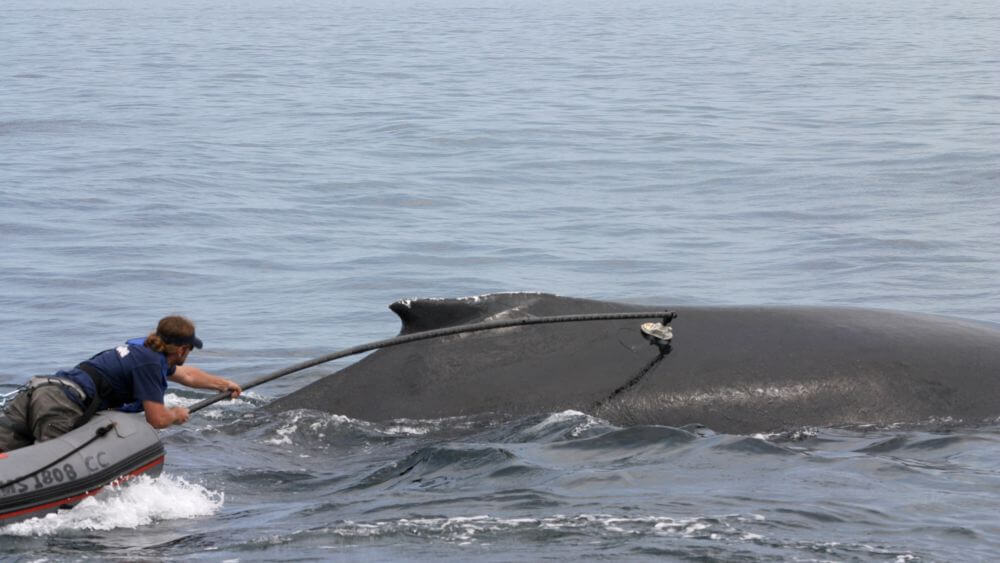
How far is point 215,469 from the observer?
8.56 m

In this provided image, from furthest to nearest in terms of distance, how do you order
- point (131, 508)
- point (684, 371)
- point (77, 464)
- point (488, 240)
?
1. point (488, 240)
2. point (684, 371)
3. point (131, 508)
4. point (77, 464)

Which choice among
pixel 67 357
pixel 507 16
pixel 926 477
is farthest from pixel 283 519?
pixel 507 16

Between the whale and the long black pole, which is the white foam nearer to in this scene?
the long black pole

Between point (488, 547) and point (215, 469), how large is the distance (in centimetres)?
225

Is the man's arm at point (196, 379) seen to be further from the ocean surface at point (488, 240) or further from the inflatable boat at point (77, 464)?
the inflatable boat at point (77, 464)

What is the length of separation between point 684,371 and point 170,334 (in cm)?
290

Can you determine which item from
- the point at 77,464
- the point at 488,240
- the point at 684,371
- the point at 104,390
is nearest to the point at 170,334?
the point at 104,390

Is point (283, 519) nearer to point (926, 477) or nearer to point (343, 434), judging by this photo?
point (343, 434)

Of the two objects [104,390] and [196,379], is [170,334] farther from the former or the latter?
[196,379]

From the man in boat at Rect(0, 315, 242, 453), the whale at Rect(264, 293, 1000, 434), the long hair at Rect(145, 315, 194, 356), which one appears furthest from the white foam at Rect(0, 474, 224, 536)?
the whale at Rect(264, 293, 1000, 434)

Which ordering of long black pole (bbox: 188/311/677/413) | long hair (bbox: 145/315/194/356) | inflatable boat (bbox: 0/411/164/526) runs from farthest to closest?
1. long black pole (bbox: 188/311/677/413)
2. long hair (bbox: 145/315/194/356)
3. inflatable boat (bbox: 0/411/164/526)

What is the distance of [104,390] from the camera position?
8070mm

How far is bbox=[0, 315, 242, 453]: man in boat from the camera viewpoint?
7816mm

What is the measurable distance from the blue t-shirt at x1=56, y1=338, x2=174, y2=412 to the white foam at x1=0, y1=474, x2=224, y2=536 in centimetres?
48
